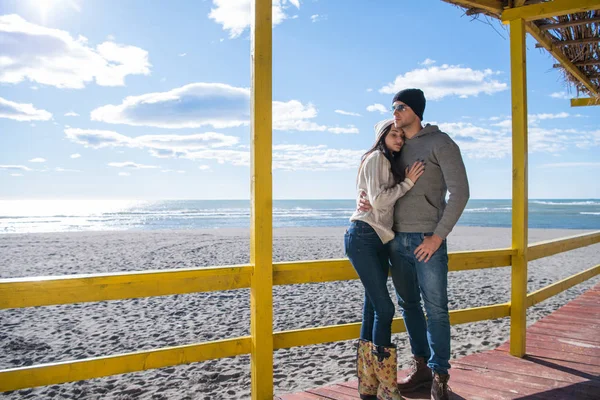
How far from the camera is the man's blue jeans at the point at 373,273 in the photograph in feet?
7.36

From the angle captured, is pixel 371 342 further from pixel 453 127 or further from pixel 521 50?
pixel 453 127

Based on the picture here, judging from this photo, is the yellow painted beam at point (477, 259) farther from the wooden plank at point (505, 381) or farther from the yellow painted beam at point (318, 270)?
the wooden plank at point (505, 381)

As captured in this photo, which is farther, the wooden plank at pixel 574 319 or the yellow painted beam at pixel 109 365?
the wooden plank at pixel 574 319

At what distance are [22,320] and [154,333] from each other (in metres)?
2.09

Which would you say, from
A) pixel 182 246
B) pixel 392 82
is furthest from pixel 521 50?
pixel 392 82

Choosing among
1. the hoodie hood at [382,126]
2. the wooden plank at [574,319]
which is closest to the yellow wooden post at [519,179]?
the wooden plank at [574,319]

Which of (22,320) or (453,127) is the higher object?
(453,127)

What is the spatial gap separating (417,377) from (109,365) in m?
1.62

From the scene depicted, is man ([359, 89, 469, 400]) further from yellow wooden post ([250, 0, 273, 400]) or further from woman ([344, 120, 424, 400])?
yellow wooden post ([250, 0, 273, 400])

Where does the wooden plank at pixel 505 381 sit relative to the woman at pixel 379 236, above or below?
below

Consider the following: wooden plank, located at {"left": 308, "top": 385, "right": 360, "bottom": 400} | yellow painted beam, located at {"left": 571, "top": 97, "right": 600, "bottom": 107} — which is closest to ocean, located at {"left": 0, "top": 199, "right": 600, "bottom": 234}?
Result: yellow painted beam, located at {"left": 571, "top": 97, "right": 600, "bottom": 107}

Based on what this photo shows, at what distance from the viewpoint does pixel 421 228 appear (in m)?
2.29

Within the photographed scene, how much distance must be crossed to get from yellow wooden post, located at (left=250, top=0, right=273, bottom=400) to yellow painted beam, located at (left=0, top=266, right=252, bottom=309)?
0.30ft

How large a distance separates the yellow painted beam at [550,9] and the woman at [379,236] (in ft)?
5.29
